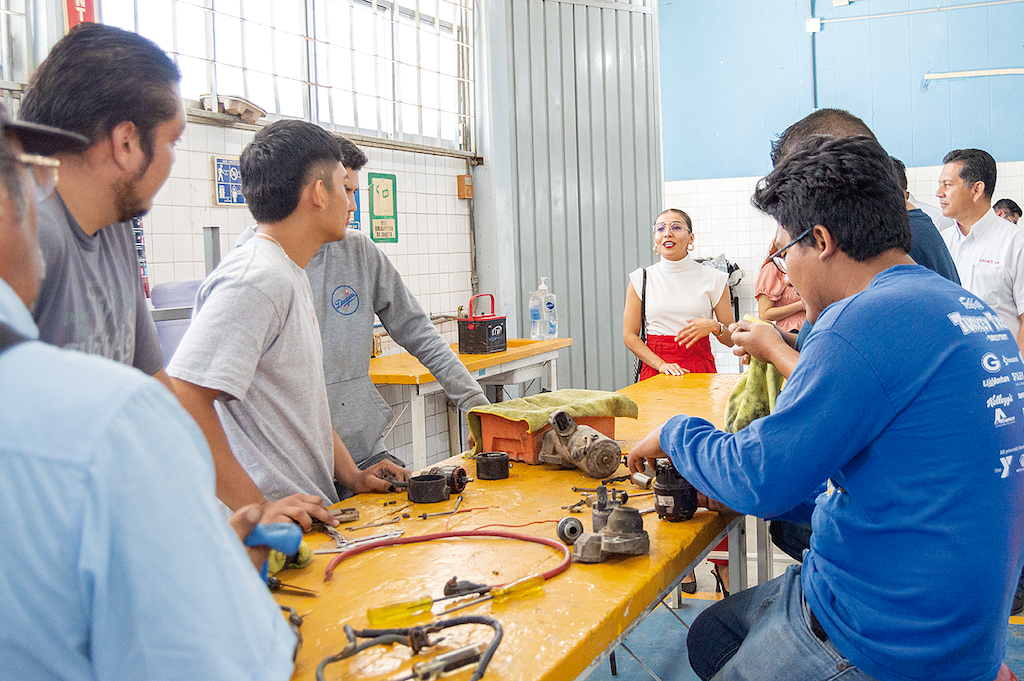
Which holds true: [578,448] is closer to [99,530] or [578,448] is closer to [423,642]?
[423,642]

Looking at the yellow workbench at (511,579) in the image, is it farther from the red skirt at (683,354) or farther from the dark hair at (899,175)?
the red skirt at (683,354)

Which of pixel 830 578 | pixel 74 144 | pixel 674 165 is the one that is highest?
pixel 674 165

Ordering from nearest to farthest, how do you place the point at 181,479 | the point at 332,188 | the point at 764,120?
1. the point at 181,479
2. the point at 332,188
3. the point at 764,120

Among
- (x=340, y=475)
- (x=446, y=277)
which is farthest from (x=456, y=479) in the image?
(x=446, y=277)

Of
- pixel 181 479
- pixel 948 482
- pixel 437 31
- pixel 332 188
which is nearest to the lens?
pixel 181 479

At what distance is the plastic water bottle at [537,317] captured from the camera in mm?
5855

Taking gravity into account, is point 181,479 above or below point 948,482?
above

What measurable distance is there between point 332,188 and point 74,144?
1.63m

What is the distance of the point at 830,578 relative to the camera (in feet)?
5.02

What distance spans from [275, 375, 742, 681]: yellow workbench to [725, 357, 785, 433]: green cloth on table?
318 millimetres

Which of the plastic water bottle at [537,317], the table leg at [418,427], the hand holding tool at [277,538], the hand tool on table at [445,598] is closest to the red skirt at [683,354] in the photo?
the table leg at [418,427]

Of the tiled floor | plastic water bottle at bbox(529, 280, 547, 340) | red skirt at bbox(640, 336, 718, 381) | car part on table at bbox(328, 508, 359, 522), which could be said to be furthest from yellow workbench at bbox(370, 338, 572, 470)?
car part on table at bbox(328, 508, 359, 522)

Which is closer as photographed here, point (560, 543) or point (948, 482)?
point (948, 482)

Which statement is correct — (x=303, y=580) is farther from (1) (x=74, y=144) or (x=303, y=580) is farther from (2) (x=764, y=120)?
(2) (x=764, y=120)
